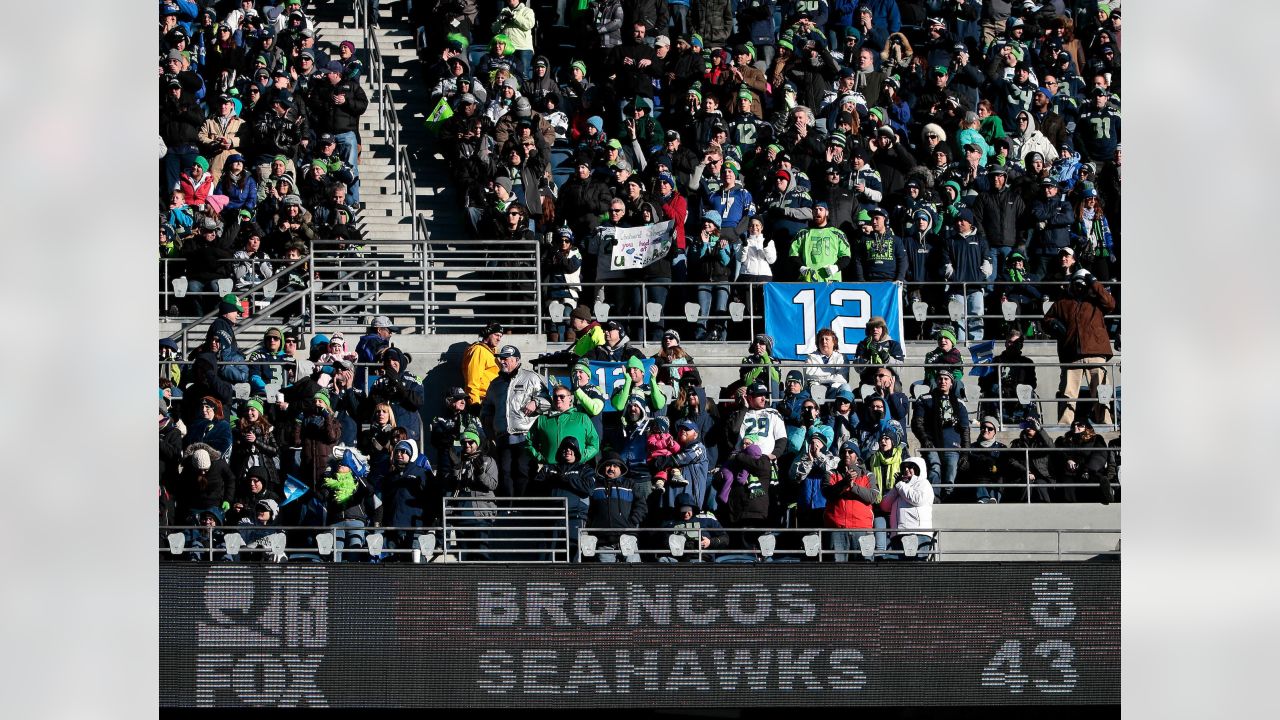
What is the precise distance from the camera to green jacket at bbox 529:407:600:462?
14.7m

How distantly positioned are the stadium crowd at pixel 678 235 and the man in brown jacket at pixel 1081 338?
0.02 meters

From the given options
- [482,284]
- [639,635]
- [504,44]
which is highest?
[504,44]

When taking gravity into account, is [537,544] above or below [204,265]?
below

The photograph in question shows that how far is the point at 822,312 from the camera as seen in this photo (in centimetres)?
1627

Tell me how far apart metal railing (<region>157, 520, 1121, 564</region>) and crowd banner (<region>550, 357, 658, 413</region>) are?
99 cm

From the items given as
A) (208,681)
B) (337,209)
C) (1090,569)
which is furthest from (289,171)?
(1090,569)

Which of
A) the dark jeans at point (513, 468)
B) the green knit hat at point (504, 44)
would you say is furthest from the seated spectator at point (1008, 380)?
the green knit hat at point (504, 44)

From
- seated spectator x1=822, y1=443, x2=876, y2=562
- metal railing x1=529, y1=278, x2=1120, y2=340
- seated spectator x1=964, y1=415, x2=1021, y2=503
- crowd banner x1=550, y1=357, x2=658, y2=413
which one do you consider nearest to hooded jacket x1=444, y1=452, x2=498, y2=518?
crowd banner x1=550, y1=357, x2=658, y2=413

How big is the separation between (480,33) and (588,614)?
27.5 ft

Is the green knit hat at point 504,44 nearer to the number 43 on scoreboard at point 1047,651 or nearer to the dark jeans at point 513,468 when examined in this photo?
the dark jeans at point 513,468

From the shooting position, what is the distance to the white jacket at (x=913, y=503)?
14328 mm

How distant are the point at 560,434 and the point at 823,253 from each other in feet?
9.84

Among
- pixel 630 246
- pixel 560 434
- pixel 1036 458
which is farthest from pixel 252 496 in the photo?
pixel 1036 458

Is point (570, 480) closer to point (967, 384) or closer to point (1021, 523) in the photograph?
point (1021, 523)
